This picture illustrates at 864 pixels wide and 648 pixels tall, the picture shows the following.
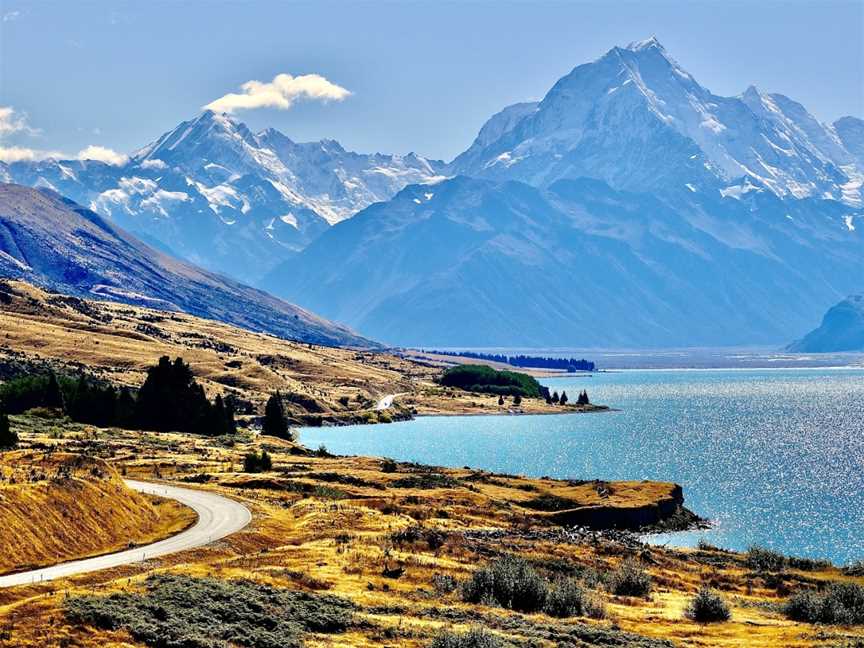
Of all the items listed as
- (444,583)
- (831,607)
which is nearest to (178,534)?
(444,583)

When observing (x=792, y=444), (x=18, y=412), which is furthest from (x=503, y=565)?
(x=792, y=444)

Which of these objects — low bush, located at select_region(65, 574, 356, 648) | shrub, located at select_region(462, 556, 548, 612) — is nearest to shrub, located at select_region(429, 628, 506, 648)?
low bush, located at select_region(65, 574, 356, 648)

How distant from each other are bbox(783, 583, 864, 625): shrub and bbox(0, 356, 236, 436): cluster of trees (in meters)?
109

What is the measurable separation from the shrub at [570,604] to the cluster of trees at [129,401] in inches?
4169

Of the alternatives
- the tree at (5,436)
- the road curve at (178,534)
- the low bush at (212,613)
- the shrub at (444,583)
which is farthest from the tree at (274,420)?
the low bush at (212,613)

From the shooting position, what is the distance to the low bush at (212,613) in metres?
38.9

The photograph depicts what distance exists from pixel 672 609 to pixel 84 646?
30168 millimetres

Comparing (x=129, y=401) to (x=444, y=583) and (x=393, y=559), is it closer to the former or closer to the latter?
(x=393, y=559)

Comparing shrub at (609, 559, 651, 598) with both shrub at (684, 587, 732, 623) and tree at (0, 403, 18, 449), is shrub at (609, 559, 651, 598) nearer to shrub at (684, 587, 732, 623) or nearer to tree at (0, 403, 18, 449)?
shrub at (684, 587, 732, 623)

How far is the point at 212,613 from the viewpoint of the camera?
1656 inches

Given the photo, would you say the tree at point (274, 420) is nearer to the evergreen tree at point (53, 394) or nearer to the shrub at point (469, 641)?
the evergreen tree at point (53, 394)

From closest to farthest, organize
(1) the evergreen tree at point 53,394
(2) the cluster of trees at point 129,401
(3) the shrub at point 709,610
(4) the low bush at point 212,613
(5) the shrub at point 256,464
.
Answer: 1. (4) the low bush at point 212,613
2. (3) the shrub at point 709,610
3. (5) the shrub at point 256,464
4. (2) the cluster of trees at point 129,401
5. (1) the evergreen tree at point 53,394

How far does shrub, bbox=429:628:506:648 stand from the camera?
129 ft

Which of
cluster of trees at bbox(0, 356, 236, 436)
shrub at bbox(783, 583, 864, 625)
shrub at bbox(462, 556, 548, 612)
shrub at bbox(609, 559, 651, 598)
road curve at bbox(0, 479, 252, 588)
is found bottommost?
shrub at bbox(783, 583, 864, 625)
